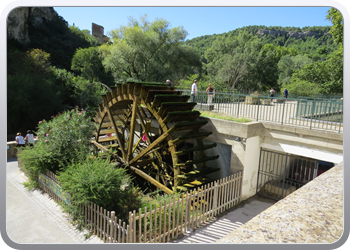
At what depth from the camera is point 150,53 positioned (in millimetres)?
25297

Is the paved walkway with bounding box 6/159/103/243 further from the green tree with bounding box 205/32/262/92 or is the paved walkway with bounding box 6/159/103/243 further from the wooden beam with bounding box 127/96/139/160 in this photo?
the green tree with bounding box 205/32/262/92

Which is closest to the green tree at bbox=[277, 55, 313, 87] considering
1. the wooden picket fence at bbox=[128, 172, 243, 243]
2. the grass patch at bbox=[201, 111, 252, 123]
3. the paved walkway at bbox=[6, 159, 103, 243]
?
the grass patch at bbox=[201, 111, 252, 123]

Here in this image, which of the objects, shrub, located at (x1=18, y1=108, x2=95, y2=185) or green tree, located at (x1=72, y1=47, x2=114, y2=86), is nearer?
shrub, located at (x1=18, y1=108, x2=95, y2=185)

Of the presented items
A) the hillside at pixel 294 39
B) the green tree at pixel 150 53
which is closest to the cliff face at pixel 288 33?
the hillside at pixel 294 39

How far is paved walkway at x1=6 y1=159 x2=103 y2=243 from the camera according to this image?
217 inches

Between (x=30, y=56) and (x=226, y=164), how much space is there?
71.5 ft

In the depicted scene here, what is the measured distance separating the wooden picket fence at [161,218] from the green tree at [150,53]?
18.9 m

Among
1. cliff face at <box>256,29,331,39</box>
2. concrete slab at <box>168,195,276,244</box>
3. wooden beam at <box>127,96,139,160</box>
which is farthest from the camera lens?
cliff face at <box>256,29,331,39</box>

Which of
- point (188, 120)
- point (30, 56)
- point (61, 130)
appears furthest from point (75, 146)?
point (30, 56)

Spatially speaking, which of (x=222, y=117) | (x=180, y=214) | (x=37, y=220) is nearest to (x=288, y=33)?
(x=222, y=117)

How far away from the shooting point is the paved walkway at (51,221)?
5.56 metres

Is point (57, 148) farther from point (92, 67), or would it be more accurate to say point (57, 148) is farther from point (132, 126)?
point (92, 67)

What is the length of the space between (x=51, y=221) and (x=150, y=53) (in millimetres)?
21213

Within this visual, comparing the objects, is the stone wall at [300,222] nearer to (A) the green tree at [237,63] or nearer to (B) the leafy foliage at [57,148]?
(B) the leafy foliage at [57,148]
